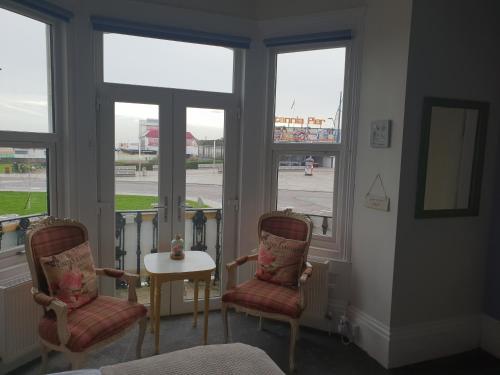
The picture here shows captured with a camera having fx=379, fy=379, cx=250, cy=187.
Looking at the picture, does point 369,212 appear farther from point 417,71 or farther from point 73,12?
point 73,12

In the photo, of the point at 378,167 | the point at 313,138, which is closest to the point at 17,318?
the point at 313,138

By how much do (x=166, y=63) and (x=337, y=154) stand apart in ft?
5.25

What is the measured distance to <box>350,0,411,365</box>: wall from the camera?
2568 mm

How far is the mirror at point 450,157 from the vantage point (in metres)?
2.61

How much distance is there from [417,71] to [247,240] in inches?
74.6

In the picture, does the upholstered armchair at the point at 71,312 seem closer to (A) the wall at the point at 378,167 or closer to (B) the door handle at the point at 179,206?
(B) the door handle at the point at 179,206

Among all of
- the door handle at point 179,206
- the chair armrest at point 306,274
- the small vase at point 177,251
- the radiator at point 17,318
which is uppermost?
the door handle at point 179,206

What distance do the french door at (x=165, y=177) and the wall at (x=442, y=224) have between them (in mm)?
1457

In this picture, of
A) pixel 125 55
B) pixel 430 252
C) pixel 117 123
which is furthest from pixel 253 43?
pixel 430 252

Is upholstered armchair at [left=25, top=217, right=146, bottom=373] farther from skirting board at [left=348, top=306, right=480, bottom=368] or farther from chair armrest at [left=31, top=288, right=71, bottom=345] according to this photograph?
skirting board at [left=348, top=306, right=480, bottom=368]

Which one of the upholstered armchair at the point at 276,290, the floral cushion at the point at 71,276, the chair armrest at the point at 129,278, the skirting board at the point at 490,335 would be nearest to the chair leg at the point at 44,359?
the floral cushion at the point at 71,276

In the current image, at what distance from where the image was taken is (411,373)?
256cm

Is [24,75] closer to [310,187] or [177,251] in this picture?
[177,251]

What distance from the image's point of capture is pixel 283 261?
9.36 ft
